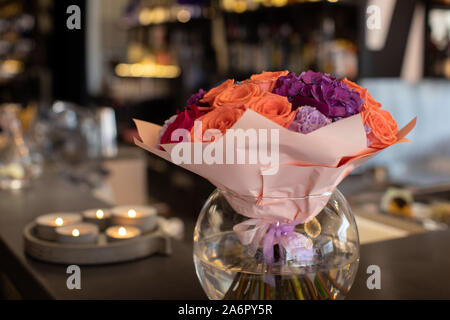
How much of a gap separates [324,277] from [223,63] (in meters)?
4.23

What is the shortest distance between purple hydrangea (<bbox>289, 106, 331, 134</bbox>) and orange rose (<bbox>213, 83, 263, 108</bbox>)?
0.07 m

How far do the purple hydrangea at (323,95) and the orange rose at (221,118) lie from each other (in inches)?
3.6

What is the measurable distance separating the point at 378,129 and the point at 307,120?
11cm

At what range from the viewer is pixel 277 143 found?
27.7 inches

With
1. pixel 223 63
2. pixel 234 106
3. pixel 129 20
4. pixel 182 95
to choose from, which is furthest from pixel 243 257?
pixel 129 20

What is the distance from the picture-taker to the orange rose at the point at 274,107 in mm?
722

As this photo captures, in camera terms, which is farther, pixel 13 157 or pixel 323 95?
pixel 13 157

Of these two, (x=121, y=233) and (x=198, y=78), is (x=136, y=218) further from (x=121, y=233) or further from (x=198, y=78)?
(x=198, y=78)

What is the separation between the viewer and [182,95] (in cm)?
543

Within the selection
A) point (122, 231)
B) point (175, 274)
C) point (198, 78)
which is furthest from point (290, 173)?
point (198, 78)

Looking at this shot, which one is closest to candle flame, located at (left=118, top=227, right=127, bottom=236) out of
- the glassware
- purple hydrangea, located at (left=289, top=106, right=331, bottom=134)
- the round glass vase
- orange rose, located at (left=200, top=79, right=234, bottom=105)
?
the round glass vase

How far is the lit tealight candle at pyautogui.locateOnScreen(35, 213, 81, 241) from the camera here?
4.27 ft

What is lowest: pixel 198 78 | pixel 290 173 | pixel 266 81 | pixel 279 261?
pixel 198 78

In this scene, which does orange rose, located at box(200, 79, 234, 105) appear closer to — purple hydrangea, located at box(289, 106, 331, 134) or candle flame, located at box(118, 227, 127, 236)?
purple hydrangea, located at box(289, 106, 331, 134)
